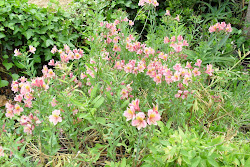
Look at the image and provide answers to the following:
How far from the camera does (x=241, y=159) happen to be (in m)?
1.26

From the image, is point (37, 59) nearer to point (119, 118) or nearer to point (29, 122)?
point (29, 122)

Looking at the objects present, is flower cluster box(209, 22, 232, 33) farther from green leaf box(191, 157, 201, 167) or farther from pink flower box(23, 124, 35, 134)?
pink flower box(23, 124, 35, 134)

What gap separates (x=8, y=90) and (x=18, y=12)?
1.04 meters

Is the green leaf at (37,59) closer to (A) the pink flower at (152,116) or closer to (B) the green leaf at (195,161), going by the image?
(A) the pink flower at (152,116)

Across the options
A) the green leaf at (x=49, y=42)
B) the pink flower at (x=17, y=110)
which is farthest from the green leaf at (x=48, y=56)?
the pink flower at (x=17, y=110)

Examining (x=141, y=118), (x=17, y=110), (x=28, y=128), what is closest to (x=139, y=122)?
(x=141, y=118)

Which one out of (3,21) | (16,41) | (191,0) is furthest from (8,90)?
(191,0)

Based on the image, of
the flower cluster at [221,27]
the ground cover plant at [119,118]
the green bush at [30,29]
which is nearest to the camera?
the ground cover plant at [119,118]

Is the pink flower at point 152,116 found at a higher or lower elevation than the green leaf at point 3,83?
higher

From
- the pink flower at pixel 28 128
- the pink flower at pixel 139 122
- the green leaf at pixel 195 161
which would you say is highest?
the pink flower at pixel 139 122

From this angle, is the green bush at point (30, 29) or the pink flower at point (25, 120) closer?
the pink flower at point (25, 120)

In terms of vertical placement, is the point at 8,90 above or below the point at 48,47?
below

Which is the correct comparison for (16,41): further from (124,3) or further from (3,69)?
(124,3)

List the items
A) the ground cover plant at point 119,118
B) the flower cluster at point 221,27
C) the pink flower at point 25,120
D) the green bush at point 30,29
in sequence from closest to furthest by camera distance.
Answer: the ground cover plant at point 119,118 < the pink flower at point 25,120 < the flower cluster at point 221,27 < the green bush at point 30,29
